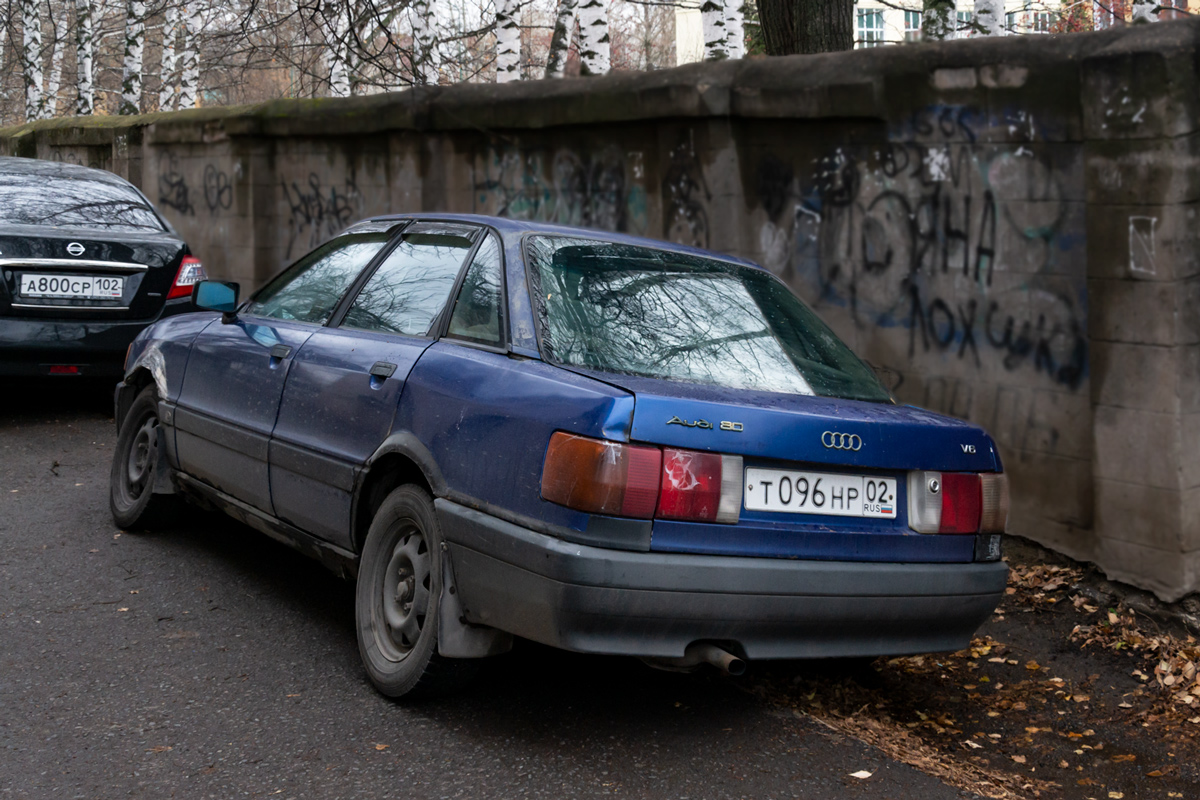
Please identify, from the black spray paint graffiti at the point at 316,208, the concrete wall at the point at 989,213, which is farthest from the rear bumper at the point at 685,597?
the black spray paint graffiti at the point at 316,208

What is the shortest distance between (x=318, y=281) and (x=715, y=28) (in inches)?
326

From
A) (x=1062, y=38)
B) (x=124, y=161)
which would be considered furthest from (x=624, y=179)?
(x=124, y=161)

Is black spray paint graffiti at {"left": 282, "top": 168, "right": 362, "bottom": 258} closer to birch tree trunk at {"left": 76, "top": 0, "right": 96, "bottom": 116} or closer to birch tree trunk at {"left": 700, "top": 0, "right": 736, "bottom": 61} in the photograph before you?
birch tree trunk at {"left": 700, "top": 0, "right": 736, "bottom": 61}

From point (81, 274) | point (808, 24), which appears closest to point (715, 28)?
point (808, 24)

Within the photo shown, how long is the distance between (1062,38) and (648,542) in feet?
11.4

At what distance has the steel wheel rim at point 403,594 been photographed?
12.6ft

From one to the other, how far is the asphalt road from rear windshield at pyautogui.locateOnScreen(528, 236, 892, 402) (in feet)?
3.57

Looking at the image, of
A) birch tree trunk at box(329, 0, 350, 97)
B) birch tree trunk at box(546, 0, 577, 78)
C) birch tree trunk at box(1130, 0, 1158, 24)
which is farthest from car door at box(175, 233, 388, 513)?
birch tree trunk at box(546, 0, 577, 78)

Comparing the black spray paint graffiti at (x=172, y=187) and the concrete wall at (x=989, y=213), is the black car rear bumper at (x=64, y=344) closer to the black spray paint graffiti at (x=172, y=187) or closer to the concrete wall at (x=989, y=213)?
the concrete wall at (x=989, y=213)

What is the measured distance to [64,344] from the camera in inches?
313

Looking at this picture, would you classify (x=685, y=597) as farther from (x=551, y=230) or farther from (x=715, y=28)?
(x=715, y=28)

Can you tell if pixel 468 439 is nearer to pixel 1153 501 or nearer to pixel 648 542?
pixel 648 542

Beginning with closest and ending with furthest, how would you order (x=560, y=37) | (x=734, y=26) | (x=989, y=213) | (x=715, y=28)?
(x=989, y=213), (x=715, y=28), (x=734, y=26), (x=560, y=37)

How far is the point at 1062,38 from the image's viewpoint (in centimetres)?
546
